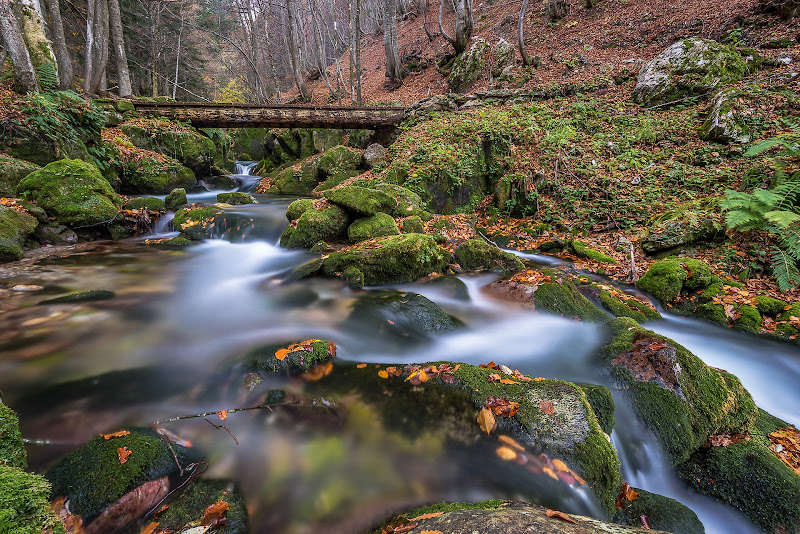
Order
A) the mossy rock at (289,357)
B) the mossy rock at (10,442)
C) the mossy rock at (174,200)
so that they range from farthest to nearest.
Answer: the mossy rock at (174,200) < the mossy rock at (289,357) < the mossy rock at (10,442)

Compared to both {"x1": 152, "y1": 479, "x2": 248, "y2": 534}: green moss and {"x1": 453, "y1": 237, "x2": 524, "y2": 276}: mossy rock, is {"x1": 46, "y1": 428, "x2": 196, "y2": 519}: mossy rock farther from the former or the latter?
{"x1": 453, "y1": 237, "x2": 524, "y2": 276}: mossy rock

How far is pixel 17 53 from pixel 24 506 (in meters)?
12.3

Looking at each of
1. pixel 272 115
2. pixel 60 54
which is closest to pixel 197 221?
pixel 272 115

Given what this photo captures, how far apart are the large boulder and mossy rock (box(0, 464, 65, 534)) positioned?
43.4 feet

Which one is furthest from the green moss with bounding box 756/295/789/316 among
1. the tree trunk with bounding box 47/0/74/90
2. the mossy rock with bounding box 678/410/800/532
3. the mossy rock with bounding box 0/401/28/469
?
the tree trunk with bounding box 47/0/74/90

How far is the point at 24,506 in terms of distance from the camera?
3.50 ft

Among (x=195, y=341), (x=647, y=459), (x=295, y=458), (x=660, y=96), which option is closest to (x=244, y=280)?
(x=195, y=341)

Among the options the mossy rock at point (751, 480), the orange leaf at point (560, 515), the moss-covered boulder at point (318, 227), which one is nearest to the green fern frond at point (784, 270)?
the mossy rock at point (751, 480)

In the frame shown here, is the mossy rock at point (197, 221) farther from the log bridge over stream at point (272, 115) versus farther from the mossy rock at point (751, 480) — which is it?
the mossy rock at point (751, 480)

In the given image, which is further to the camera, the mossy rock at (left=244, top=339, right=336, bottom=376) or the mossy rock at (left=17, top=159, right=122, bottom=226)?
the mossy rock at (left=17, top=159, right=122, bottom=226)

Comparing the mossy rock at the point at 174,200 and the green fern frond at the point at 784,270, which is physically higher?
the mossy rock at the point at 174,200

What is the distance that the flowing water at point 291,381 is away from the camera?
7.47 ft

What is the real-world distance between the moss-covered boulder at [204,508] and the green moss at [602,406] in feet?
8.87

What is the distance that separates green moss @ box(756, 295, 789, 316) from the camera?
454cm
